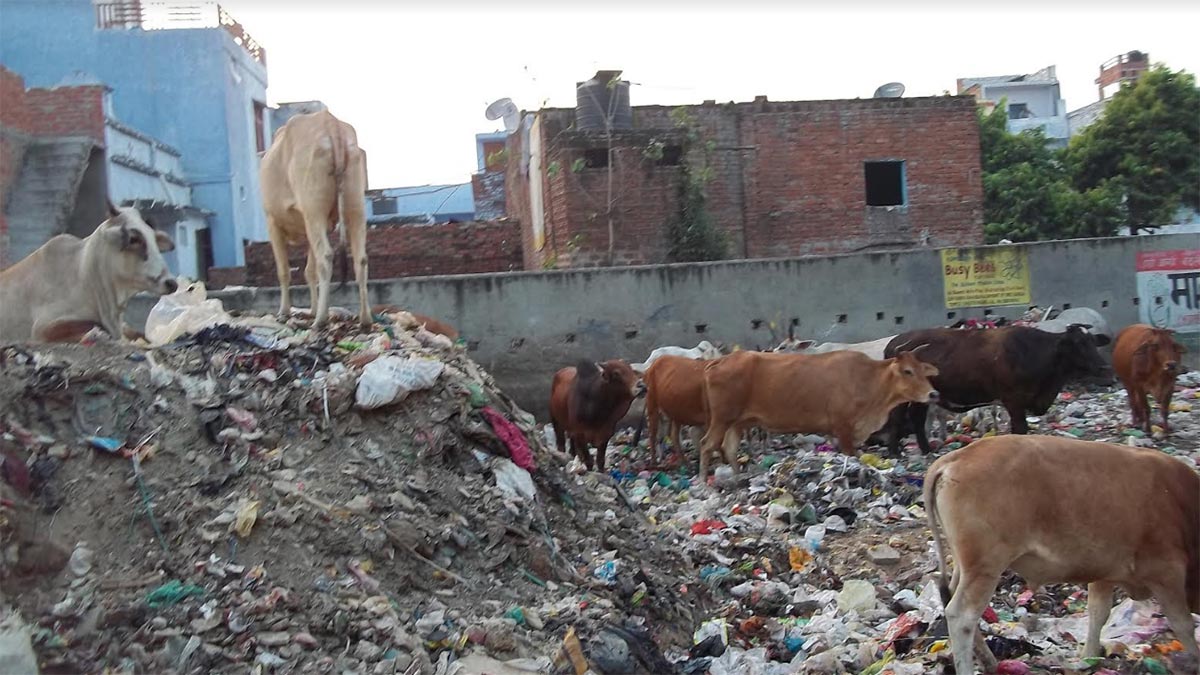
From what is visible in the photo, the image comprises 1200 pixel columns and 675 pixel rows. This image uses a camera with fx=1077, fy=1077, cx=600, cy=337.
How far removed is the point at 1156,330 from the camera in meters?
11.5

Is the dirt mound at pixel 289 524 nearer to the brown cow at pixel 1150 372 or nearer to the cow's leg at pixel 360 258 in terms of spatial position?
the cow's leg at pixel 360 258

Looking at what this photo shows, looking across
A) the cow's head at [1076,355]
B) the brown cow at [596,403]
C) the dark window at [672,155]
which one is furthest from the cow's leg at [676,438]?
the dark window at [672,155]

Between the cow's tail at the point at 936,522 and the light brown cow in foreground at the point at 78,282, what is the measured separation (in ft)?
16.3

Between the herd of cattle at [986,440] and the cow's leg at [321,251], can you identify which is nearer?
the herd of cattle at [986,440]

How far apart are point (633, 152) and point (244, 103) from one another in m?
11.1

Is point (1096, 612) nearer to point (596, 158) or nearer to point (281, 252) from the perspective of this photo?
point (281, 252)

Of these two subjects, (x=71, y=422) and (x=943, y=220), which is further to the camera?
(x=943, y=220)

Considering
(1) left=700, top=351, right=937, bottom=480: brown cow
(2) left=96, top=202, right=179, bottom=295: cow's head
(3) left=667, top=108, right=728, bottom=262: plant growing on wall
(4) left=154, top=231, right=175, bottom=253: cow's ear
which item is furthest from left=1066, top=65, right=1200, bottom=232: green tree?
(2) left=96, top=202, right=179, bottom=295: cow's head

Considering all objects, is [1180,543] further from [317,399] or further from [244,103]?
[244,103]

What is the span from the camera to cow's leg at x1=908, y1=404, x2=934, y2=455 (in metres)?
10.9

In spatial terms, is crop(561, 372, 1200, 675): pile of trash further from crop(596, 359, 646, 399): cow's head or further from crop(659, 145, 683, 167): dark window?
crop(659, 145, 683, 167): dark window

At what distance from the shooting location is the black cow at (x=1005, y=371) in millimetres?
10898

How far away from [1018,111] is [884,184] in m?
19.6

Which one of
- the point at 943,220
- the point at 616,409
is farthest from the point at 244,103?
the point at 616,409
